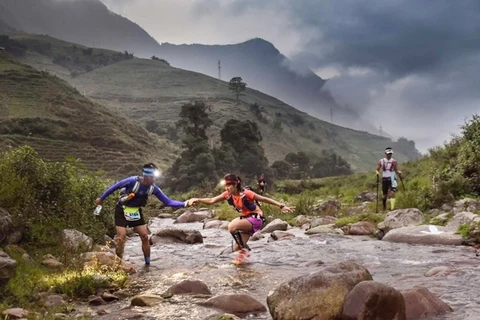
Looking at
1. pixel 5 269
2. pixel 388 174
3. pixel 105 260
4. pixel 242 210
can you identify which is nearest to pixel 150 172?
pixel 105 260

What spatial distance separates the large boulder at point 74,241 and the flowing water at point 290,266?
1.36m

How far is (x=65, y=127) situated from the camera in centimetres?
8600

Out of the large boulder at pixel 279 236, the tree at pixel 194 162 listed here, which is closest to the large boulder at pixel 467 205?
the large boulder at pixel 279 236

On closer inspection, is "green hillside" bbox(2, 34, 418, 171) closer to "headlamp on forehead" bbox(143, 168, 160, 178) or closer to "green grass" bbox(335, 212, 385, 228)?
"green grass" bbox(335, 212, 385, 228)

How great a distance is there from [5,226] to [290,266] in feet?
20.8

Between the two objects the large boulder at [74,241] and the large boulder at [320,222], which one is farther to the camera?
the large boulder at [320,222]

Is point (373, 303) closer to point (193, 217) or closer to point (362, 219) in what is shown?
point (362, 219)

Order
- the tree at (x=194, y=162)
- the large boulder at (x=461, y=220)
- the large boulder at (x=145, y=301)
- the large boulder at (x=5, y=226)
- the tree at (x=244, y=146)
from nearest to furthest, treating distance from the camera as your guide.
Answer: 1. the large boulder at (x=145, y=301)
2. the large boulder at (x=5, y=226)
3. the large boulder at (x=461, y=220)
4. the tree at (x=194, y=162)
5. the tree at (x=244, y=146)

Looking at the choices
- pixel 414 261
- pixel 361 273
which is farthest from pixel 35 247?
pixel 414 261

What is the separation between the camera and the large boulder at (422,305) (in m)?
6.32

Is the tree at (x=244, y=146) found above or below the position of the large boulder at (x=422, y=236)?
above

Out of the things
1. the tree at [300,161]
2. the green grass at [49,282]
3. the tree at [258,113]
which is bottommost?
the green grass at [49,282]

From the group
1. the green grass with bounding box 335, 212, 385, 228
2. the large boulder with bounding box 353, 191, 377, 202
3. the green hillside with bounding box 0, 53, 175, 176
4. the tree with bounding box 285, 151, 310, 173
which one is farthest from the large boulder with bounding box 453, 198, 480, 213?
the tree with bounding box 285, 151, 310, 173

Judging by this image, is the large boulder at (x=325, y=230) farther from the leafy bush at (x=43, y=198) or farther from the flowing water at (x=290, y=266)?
the leafy bush at (x=43, y=198)
